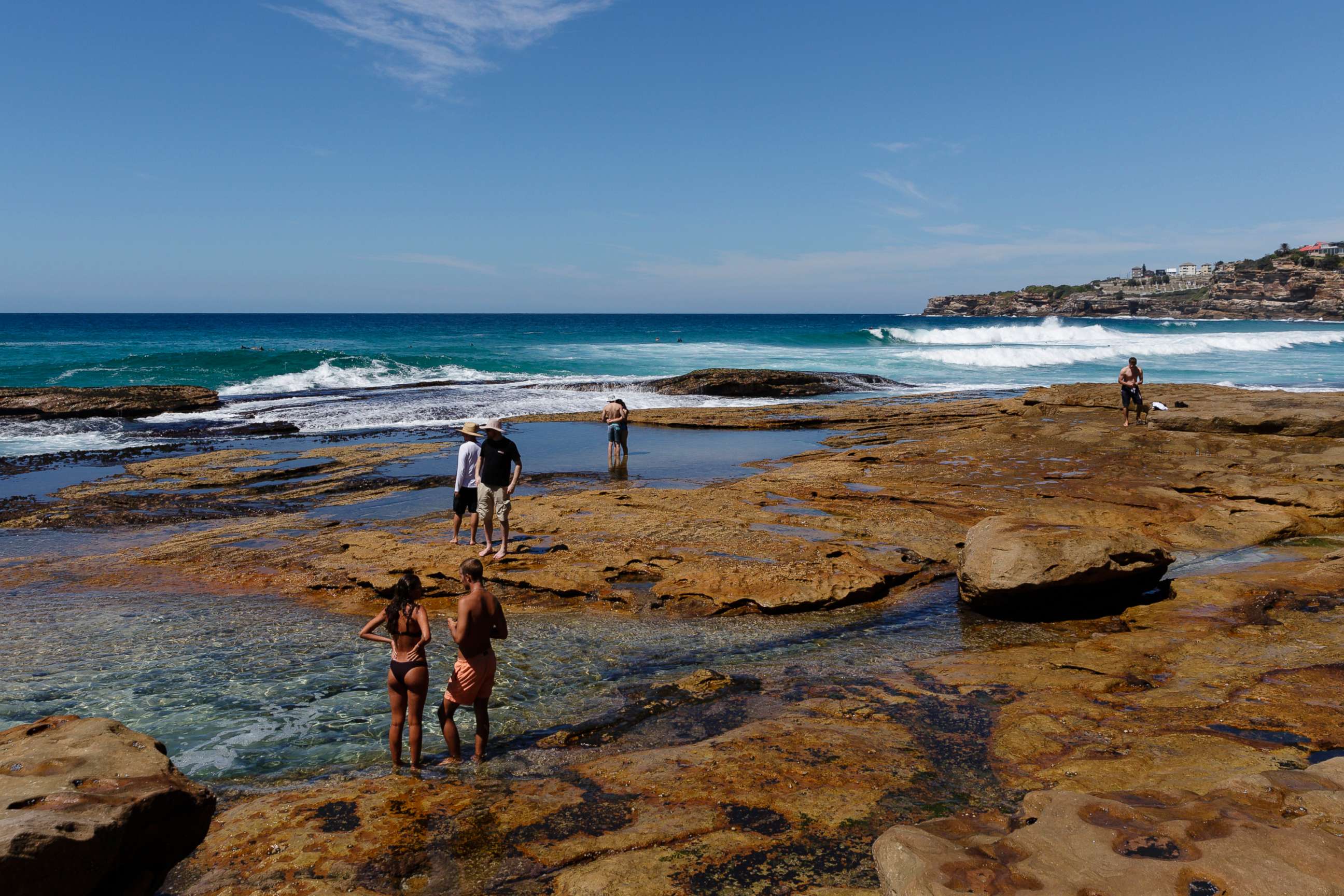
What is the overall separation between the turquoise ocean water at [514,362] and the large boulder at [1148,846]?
24.1 metres

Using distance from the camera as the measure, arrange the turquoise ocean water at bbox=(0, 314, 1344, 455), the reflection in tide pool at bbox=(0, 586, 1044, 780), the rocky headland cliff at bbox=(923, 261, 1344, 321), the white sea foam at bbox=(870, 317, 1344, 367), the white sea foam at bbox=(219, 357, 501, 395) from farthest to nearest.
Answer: the rocky headland cliff at bbox=(923, 261, 1344, 321)
the white sea foam at bbox=(870, 317, 1344, 367)
the white sea foam at bbox=(219, 357, 501, 395)
the turquoise ocean water at bbox=(0, 314, 1344, 455)
the reflection in tide pool at bbox=(0, 586, 1044, 780)

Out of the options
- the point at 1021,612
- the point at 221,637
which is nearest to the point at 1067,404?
the point at 1021,612

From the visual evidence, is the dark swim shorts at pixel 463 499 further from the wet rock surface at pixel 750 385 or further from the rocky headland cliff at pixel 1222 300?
the rocky headland cliff at pixel 1222 300

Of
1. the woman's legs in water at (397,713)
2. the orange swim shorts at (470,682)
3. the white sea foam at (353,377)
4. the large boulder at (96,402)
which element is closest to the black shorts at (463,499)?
the orange swim shorts at (470,682)

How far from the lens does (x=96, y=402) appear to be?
27688 mm

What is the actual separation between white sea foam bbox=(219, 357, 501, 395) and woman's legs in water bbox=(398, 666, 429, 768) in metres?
35.9

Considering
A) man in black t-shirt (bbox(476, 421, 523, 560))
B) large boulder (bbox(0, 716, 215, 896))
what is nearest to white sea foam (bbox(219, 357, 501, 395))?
man in black t-shirt (bbox(476, 421, 523, 560))

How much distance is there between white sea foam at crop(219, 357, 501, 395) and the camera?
131 feet

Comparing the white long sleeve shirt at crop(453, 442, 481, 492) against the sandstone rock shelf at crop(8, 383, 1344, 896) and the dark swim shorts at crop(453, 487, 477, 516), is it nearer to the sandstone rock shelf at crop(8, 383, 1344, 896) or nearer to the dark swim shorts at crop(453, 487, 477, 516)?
the dark swim shorts at crop(453, 487, 477, 516)

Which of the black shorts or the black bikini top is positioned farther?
the black shorts

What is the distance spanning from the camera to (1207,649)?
22.5ft

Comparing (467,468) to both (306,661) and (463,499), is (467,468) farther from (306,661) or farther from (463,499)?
(306,661)

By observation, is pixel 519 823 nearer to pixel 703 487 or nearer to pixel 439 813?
pixel 439 813

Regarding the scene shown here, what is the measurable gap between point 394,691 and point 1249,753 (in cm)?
548
